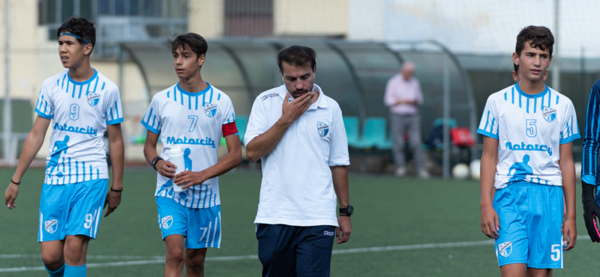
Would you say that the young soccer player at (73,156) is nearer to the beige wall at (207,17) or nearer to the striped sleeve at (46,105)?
the striped sleeve at (46,105)

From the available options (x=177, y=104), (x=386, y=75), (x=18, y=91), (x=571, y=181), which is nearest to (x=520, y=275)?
(x=571, y=181)

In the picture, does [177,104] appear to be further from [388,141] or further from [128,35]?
[128,35]

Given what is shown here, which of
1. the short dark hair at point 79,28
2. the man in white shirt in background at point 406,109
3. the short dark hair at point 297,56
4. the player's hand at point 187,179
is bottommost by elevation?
the man in white shirt in background at point 406,109

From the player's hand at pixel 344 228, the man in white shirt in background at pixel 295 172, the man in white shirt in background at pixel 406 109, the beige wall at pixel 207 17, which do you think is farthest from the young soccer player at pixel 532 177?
the beige wall at pixel 207 17

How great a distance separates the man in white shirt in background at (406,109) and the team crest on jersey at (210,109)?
9648 millimetres

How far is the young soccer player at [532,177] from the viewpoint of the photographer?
3.85 metres

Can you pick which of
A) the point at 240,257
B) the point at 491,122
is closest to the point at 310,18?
the point at 240,257

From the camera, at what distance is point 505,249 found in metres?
3.84

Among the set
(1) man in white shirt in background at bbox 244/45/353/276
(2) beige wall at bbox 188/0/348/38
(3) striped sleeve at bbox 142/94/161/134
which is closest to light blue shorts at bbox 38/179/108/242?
(3) striped sleeve at bbox 142/94/161/134

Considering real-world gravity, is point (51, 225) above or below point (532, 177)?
below

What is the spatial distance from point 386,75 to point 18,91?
11.5 meters

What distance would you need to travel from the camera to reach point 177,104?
468cm

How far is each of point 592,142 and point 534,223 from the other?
506mm

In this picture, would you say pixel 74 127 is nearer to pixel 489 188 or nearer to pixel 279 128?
pixel 279 128
